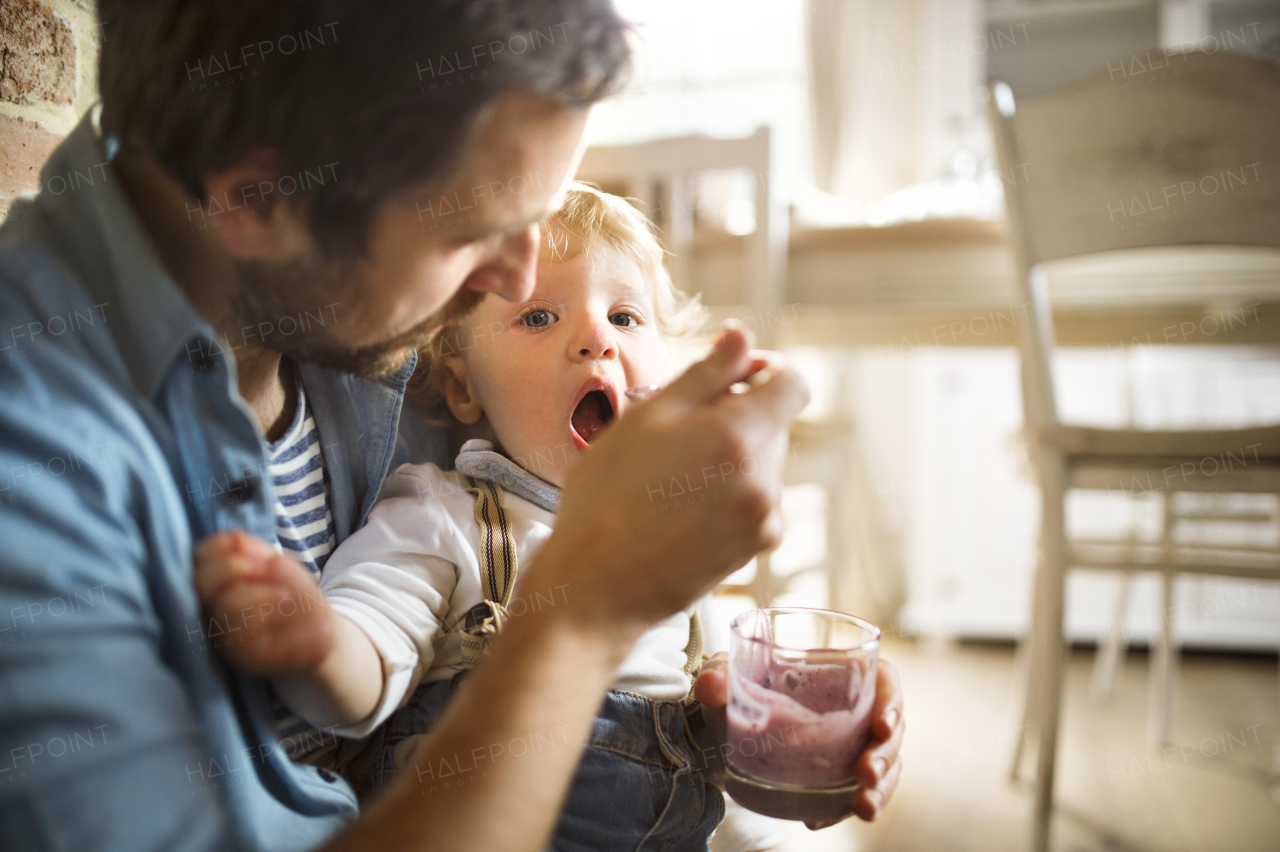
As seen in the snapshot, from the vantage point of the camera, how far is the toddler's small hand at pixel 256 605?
52cm

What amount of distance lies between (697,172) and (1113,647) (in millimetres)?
1910

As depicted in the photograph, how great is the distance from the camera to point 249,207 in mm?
583

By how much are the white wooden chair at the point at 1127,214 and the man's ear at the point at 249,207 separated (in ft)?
4.92

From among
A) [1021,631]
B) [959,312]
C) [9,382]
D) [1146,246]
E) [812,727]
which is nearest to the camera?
[9,382]

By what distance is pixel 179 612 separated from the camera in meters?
0.50

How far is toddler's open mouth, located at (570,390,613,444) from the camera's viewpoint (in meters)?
0.90

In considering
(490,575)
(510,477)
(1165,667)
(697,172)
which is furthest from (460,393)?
(1165,667)

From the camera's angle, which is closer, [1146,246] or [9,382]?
[9,382]

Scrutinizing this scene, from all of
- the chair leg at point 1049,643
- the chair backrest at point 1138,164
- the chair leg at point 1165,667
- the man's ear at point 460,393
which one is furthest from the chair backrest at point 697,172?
the chair leg at point 1165,667

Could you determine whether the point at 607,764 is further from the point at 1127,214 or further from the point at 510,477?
the point at 1127,214

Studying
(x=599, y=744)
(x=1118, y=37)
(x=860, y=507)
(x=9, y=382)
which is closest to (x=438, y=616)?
(x=599, y=744)

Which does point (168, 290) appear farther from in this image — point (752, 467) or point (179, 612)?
point (752, 467)

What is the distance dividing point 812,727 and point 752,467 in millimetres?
252

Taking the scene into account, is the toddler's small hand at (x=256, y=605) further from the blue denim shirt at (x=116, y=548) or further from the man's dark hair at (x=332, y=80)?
the man's dark hair at (x=332, y=80)
